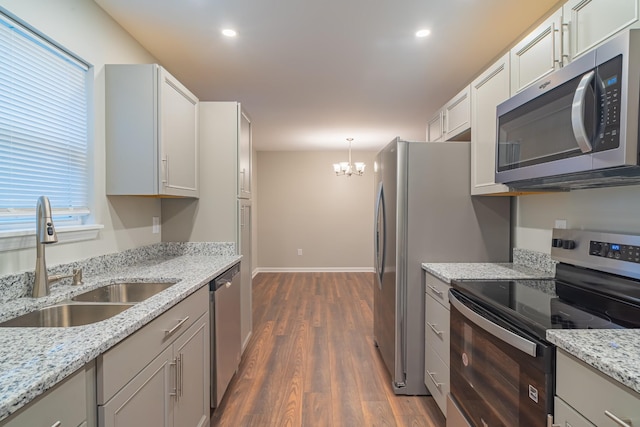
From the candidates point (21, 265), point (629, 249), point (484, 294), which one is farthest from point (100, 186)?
point (629, 249)

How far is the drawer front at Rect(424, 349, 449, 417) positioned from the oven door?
16cm

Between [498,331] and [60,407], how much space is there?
1393 millimetres

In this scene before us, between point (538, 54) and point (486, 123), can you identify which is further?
point (486, 123)

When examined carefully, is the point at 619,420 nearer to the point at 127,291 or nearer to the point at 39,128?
the point at 127,291

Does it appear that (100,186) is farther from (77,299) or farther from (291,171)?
(291,171)

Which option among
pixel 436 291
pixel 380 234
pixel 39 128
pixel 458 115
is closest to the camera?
pixel 39 128

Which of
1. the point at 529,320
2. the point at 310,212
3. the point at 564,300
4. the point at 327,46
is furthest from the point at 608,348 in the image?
the point at 310,212

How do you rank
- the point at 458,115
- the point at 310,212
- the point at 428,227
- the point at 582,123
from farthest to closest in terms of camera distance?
1. the point at 310,212
2. the point at 458,115
3. the point at 428,227
4. the point at 582,123

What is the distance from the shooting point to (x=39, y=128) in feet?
5.04

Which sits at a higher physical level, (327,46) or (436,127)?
(327,46)

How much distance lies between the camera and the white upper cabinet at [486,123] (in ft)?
6.12

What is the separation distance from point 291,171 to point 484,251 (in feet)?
15.2

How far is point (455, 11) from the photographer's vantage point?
1911 mm

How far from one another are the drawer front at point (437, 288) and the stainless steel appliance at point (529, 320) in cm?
14
